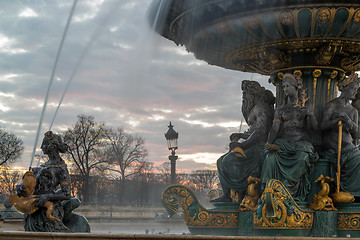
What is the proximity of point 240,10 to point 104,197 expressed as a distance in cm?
3364

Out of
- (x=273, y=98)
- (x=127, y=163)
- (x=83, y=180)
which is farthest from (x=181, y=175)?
(x=273, y=98)

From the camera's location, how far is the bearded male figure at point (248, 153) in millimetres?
8344

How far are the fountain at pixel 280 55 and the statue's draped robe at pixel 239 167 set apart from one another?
0.30 metres

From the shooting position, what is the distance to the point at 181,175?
35625mm

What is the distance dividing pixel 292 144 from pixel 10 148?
2826cm

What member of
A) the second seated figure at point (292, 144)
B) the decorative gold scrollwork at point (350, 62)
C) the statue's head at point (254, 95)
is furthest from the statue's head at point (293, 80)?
the decorative gold scrollwork at point (350, 62)

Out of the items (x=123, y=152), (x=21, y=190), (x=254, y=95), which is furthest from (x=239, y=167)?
(x=123, y=152)

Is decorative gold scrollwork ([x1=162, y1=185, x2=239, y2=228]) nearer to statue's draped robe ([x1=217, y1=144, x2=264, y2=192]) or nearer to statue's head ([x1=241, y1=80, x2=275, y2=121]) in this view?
statue's draped robe ([x1=217, y1=144, x2=264, y2=192])

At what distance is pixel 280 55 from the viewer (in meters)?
8.46

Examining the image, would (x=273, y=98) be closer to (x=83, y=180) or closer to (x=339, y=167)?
(x=339, y=167)

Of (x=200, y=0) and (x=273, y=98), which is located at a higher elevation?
(x=200, y=0)

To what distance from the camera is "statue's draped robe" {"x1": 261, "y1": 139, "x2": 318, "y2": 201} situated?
307 inches

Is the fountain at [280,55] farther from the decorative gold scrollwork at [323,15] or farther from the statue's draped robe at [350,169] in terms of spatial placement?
the statue's draped robe at [350,169]

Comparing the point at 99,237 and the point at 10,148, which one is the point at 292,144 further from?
the point at 10,148
